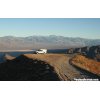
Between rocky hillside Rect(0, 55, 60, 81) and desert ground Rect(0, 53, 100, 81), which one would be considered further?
rocky hillside Rect(0, 55, 60, 81)

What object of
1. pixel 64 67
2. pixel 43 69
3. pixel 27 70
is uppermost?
pixel 64 67

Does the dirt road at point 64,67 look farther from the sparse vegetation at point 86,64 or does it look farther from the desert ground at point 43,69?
the sparse vegetation at point 86,64

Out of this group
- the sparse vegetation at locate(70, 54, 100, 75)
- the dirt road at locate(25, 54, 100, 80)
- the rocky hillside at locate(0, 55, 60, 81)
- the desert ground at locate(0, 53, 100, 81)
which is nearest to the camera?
the dirt road at locate(25, 54, 100, 80)

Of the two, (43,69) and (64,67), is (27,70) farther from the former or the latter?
(64,67)

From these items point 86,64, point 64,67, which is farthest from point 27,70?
point 86,64

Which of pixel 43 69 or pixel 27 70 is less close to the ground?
pixel 43 69

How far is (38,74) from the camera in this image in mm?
30609

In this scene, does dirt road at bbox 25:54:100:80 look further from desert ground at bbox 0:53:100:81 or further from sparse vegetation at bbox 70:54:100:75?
sparse vegetation at bbox 70:54:100:75

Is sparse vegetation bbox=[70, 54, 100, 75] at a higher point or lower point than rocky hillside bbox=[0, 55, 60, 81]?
higher

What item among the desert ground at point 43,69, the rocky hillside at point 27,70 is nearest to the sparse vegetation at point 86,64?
the desert ground at point 43,69

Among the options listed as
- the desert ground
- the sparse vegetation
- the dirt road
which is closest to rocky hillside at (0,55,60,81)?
the desert ground
